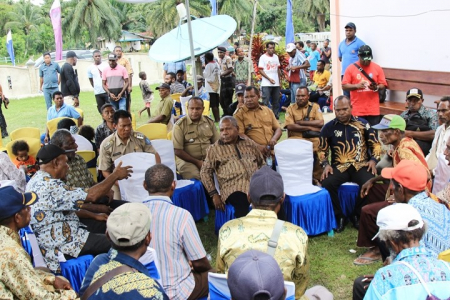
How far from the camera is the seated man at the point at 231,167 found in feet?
17.7

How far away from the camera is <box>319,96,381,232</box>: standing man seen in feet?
18.4

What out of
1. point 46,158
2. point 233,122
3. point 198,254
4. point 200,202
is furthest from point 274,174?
point 200,202

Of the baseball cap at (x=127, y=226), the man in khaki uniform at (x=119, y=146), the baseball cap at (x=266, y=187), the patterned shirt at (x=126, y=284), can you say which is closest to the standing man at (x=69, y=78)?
the man in khaki uniform at (x=119, y=146)

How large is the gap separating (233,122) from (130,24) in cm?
5421

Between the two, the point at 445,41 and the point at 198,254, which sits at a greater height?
the point at 445,41

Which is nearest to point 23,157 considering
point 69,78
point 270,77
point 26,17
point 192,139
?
point 192,139

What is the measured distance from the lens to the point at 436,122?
6.02 metres

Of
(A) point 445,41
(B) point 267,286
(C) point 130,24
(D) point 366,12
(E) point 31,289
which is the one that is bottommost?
(E) point 31,289

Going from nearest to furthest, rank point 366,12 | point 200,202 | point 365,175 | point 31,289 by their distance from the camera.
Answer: point 31,289 < point 365,175 < point 200,202 < point 366,12

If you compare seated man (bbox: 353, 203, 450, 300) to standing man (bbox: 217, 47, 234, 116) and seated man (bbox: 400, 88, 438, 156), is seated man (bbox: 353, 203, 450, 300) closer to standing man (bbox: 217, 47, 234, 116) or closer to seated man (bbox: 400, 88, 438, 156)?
seated man (bbox: 400, 88, 438, 156)

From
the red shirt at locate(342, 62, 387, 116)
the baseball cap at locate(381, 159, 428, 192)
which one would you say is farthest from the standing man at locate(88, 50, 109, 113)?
the baseball cap at locate(381, 159, 428, 192)

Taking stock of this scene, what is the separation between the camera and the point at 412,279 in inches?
92.7

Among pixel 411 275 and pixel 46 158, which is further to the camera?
pixel 46 158

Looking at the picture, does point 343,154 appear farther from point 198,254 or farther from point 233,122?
point 198,254
